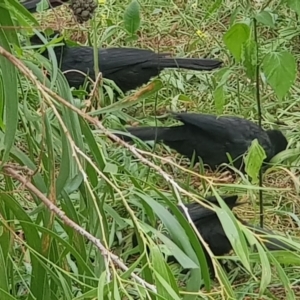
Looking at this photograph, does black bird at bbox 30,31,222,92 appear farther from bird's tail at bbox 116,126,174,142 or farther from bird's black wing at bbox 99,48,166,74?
bird's tail at bbox 116,126,174,142

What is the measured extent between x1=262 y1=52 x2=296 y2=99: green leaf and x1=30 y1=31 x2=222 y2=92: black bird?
1.85m

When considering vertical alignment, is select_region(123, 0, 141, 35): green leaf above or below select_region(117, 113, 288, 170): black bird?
above

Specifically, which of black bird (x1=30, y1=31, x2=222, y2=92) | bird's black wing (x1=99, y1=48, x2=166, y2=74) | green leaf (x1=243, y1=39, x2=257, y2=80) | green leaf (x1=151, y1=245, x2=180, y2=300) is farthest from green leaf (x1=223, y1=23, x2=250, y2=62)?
bird's black wing (x1=99, y1=48, x2=166, y2=74)

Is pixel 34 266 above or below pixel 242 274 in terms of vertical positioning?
above

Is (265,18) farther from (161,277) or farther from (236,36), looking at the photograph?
(161,277)

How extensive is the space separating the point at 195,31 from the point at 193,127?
1624 millimetres

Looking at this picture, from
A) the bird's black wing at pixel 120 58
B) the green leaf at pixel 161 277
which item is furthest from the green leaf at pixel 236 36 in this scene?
the bird's black wing at pixel 120 58

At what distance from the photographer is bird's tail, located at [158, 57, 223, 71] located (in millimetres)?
3773

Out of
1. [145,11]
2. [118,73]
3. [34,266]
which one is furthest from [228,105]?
[34,266]

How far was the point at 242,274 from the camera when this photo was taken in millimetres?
2465

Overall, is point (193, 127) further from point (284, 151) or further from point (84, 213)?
point (84, 213)

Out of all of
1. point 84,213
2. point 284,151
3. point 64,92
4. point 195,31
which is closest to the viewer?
point 64,92

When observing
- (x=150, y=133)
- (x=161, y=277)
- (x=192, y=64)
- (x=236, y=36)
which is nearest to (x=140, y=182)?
(x=236, y=36)

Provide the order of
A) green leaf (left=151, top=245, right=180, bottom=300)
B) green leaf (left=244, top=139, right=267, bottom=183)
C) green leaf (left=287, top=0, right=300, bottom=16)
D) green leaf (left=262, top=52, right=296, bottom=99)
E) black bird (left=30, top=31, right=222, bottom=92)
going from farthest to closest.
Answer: black bird (left=30, top=31, right=222, bottom=92)
green leaf (left=262, top=52, right=296, bottom=99)
green leaf (left=287, top=0, right=300, bottom=16)
green leaf (left=244, top=139, right=267, bottom=183)
green leaf (left=151, top=245, right=180, bottom=300)
